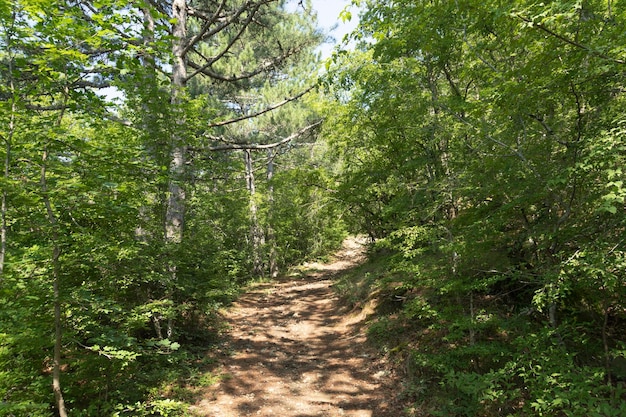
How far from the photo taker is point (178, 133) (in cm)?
541

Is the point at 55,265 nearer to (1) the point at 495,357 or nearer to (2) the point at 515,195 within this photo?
(1) the point at 495,357

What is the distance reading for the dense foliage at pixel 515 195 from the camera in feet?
9.39

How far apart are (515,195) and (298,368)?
4717mm

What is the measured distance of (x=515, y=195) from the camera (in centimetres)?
395

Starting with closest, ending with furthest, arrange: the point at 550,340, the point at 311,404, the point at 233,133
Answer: the point at 550,340, the point at 311,404, the point at 233,133

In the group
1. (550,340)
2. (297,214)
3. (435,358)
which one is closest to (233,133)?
(297,214)

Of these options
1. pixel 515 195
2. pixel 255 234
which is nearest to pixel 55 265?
pixel 515 195

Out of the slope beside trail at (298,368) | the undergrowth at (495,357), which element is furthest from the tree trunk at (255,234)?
the undergrowth at (495,357)

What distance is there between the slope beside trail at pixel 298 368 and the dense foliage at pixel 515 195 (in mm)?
726

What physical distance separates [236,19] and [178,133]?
13.8ft

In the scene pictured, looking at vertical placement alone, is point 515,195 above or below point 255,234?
below

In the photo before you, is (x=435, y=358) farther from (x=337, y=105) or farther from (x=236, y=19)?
(x=236, y=19)

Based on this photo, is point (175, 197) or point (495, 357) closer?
point (495, 357)

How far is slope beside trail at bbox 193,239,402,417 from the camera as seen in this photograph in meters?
4.98
